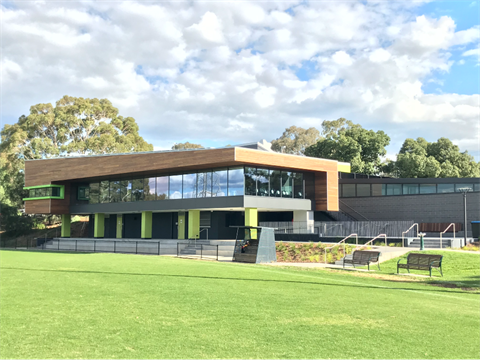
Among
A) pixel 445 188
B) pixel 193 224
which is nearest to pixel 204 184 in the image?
pixel 193 224

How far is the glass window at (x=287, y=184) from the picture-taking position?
36.2m

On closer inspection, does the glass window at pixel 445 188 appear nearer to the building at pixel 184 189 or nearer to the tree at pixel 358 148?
the building at pixel 184 189

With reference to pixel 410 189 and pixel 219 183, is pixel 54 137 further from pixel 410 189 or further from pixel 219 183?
pixel 410 189

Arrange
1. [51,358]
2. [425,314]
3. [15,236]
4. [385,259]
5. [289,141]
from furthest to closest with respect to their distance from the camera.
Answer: [289,141] → [15,236] → [385,259] → [425,314] → [51,358]

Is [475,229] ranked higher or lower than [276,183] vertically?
lower

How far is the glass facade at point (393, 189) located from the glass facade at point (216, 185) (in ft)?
25.1

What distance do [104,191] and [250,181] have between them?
16.9 m

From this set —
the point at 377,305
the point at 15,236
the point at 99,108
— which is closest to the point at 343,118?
the point at 99,108

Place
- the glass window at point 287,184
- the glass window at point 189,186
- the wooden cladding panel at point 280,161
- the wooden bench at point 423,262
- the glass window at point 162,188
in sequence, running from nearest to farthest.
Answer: the wooden bench at point 423,262 → the wooden cladding panel at point 280,161 → the glass window at point 189,186 → the glass window at point 287,184 → the glass window at point 162,188

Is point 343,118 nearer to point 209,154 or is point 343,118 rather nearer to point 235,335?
point 209,154

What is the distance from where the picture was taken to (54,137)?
198ft

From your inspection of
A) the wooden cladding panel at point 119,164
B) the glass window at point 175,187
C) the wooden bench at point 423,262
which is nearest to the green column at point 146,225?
the wooden cladding panel at point 119,164

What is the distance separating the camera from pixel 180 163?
34.5 meters

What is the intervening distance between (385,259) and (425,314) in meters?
14.7
